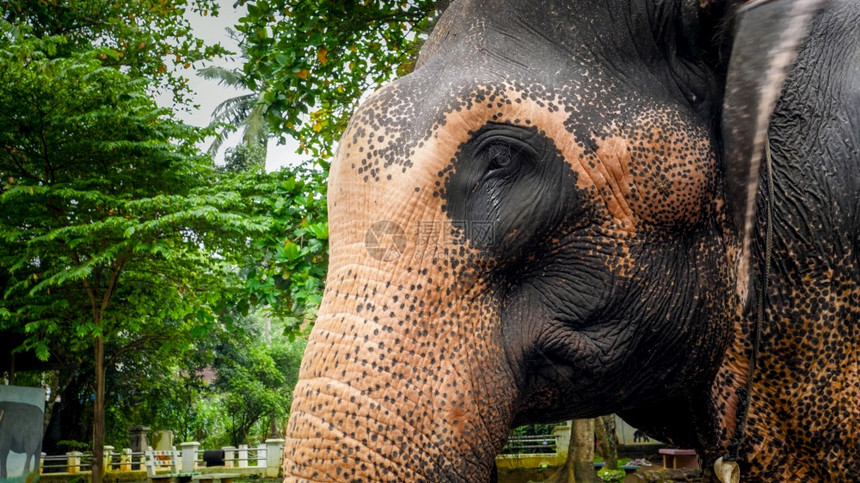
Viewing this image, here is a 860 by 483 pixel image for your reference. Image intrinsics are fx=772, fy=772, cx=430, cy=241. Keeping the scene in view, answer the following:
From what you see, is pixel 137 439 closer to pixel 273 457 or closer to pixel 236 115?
pixel 273 457

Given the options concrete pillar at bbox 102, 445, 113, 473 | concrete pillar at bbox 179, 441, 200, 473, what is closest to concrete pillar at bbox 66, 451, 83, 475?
concrete pillar at bbox 102, 445, 113, 473

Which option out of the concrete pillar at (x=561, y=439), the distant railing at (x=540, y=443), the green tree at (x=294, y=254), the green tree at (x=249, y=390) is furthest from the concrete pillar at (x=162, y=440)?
the green tree at (x=294, y=254)

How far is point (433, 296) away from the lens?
1.37 meters

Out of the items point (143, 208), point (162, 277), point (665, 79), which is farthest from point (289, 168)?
point (665, 79)

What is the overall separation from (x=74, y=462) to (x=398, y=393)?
20720 mm

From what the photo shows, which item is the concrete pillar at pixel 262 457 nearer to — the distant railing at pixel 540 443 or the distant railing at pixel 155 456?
the distant railing at pixel 155 456

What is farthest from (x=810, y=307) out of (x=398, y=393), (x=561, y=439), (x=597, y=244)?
(x=561, y=439)

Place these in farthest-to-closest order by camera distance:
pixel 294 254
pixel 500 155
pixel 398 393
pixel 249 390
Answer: pixel 249 390
pixel 294 254
pixel 500 155
pixel 398 393

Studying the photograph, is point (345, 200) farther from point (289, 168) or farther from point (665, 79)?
point (289, 168)

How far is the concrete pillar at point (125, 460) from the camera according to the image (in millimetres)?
19312

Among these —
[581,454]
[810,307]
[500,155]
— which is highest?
[500,155]

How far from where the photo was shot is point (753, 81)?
1476 millimetres

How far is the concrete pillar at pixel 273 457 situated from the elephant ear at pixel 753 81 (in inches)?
728

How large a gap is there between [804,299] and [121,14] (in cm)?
1626
